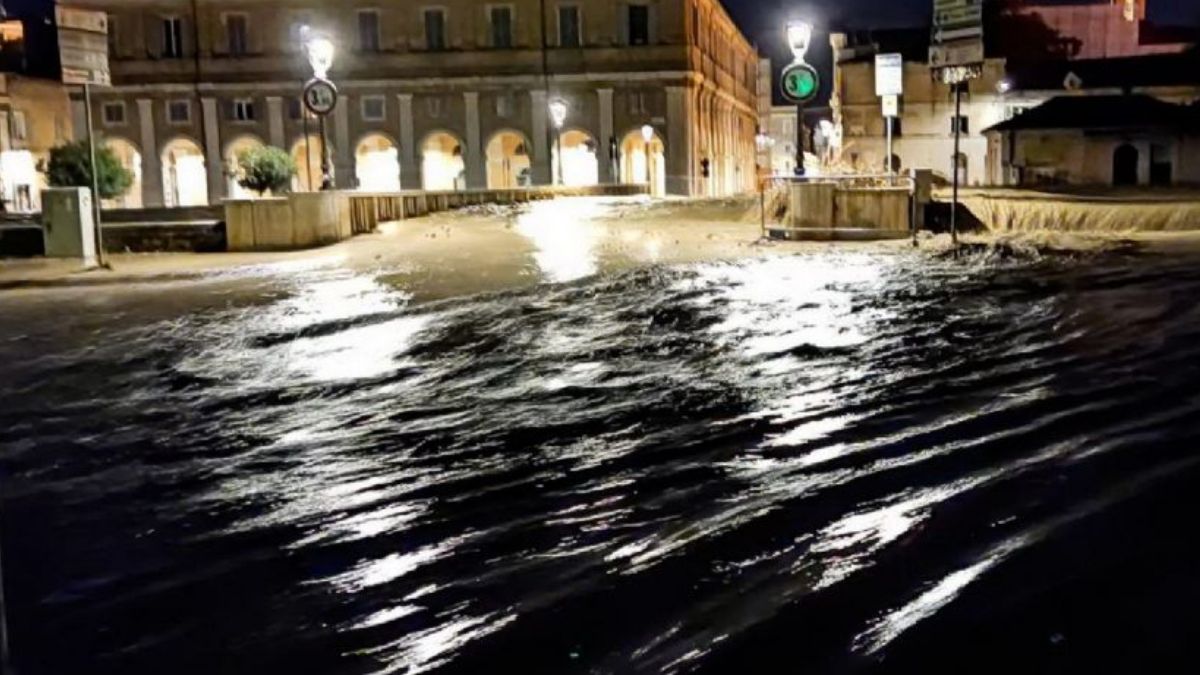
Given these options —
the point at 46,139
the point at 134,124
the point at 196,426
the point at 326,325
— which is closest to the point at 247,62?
the point at 134,124

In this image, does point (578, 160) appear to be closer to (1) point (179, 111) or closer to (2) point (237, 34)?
(2) point (237, 34)

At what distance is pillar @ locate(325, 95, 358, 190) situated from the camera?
6244 cm

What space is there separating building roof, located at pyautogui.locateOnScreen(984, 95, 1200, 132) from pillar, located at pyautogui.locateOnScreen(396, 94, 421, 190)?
1111 inches

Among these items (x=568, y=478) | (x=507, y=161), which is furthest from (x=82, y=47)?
(x=507, y=161)

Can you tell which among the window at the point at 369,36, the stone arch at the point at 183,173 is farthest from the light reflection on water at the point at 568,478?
the stone arch at the point at 183,173

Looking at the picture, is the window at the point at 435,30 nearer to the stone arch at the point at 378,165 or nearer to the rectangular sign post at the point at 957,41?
the stone arch at the point at 378,165

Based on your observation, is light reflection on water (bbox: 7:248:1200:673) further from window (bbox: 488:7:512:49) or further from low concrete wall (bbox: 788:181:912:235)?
window (bbox: 488:7:512:49)

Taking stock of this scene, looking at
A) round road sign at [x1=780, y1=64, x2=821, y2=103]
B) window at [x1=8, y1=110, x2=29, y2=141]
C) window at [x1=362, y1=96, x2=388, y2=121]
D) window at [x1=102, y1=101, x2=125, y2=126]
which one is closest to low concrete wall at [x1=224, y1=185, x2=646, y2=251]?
round road sign at [x1=780, y1=64, x2=821, y2=103]

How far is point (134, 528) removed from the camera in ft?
18.7

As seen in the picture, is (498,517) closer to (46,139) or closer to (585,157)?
(585,157)

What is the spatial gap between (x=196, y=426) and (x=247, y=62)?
58.6m

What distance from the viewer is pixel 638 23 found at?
205 feet

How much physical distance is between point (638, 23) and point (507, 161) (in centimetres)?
982

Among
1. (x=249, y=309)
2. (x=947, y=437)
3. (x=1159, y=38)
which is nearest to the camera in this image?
(x=947, y=437)
